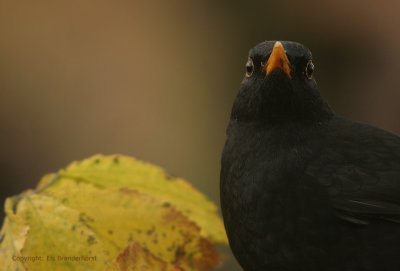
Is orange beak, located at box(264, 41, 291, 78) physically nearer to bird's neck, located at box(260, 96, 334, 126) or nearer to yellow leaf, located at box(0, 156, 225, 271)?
bird's neck, located at box(260, 96, 334, 126)

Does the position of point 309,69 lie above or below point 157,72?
above

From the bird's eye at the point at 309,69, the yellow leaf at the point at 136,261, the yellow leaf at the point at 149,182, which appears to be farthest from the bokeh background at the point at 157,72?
the yellow leaf at the point at 136,261

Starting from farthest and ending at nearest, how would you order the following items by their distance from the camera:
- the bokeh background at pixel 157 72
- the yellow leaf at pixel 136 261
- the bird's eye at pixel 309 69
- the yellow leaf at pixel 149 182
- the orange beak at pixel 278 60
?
the bokeh background at pixel 157 72 → the bird's eye at pixel 309 69 → the orange beak at pixel 278 60 → the yellow leaf at pixel 149 182 → the yellow leaf at pixel 136 261

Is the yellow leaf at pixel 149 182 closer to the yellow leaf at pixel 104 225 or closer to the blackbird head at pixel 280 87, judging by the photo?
the yellow leaf at pixel 104 225

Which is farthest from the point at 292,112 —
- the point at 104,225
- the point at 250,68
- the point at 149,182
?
the point at 104,225

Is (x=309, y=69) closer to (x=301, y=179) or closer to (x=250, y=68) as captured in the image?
(x=250, y=68)

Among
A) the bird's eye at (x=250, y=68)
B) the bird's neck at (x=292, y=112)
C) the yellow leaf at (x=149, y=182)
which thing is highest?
the bird's eye at (x=250, y=68)

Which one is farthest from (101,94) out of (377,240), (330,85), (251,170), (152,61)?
(377,240)
